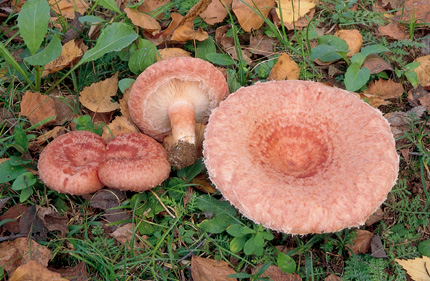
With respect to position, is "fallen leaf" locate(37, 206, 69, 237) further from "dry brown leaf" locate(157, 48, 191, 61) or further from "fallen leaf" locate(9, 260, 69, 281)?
"dry brown leaf" locate(157, 48, 191, 61)

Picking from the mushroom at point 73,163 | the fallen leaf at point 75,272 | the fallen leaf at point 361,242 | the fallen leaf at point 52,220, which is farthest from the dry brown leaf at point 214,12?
the fallen leaf at point 75,272

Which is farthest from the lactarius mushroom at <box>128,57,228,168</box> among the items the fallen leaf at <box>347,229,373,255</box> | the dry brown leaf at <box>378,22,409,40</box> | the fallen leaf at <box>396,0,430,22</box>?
the fallen leaf at <box>396,0,430,22</box>

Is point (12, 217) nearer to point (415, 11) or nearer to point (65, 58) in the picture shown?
point (65, 58)

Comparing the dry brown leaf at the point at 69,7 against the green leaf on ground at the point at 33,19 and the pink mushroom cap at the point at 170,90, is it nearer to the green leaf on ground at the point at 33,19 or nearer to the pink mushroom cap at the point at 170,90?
the green leaf on ground at the point at 33,19

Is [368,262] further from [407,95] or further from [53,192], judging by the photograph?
[53,192]

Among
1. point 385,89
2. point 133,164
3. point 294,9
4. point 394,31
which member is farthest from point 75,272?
point 394,31

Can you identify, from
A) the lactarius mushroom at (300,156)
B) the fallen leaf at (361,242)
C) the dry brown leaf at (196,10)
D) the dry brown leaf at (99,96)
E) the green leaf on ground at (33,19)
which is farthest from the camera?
the dry brown leaf at (196,10)

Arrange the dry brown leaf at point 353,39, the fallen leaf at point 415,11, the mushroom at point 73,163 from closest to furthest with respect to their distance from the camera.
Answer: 1. the mushroom at point 73,163
2. the dry brown leaf at point 353,39
3. the fallen leaf at point 415,11
